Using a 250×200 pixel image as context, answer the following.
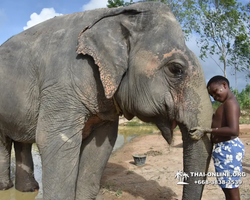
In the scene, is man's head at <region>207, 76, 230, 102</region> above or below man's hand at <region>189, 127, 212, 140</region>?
above

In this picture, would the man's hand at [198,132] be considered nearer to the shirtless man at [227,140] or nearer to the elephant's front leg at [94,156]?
the shirtless man at [227,140]

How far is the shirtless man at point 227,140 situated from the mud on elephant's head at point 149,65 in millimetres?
206

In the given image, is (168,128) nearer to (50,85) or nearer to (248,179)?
(50,85)

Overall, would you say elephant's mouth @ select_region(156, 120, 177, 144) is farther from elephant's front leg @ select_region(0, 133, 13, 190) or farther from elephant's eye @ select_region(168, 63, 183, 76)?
elephant's front leg @ select_region(0, 133, 13, 190)

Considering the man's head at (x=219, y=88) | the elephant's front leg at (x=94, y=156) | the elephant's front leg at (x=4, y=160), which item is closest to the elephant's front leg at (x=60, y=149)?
the elephant's front leg at (x=94, y=156)

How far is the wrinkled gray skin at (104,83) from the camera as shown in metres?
2.64

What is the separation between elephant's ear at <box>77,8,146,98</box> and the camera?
2.80m

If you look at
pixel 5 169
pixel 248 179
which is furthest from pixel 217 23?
pixel 5 169

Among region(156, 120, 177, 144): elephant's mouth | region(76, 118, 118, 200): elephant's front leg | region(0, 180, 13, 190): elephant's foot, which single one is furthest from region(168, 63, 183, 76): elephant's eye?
region(0, 180, 13, 190): elephant's foot

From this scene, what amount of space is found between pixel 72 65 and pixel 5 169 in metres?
2.65

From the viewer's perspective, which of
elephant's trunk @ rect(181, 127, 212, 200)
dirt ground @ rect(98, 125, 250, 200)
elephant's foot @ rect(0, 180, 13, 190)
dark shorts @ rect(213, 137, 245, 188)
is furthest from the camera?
elephant's foot @ rect(0, 180, 13, 190)

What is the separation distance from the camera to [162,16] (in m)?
Answer: 2.87

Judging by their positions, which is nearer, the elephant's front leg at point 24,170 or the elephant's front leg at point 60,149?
the elephant's front leg at point 60,149

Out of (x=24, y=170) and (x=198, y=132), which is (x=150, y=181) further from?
(x=198, y=132)
